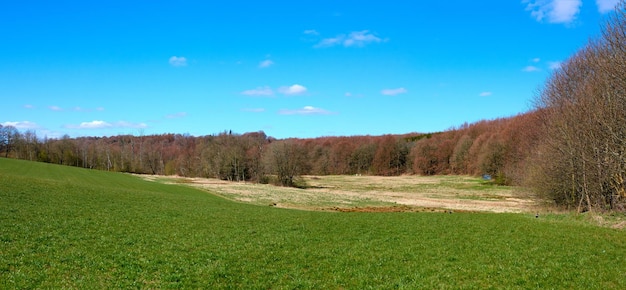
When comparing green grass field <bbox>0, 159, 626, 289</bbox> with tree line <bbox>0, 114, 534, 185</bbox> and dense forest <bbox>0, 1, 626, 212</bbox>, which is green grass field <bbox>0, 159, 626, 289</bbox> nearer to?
dense forest <bbox>0, 1, 626, 212</bbox>

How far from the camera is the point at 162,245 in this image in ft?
60.2

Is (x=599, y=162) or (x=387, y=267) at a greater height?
(x=599, y=162)

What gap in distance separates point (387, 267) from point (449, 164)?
141m

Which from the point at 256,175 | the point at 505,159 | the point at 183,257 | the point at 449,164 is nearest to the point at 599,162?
the point at 183,257

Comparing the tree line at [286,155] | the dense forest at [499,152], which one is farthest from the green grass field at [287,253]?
the tree line at [286,155]

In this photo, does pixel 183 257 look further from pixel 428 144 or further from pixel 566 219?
pixel 428 144

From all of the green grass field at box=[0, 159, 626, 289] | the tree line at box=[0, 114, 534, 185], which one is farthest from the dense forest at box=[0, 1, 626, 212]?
the green grass field at box=[0, 159, 626, 289]

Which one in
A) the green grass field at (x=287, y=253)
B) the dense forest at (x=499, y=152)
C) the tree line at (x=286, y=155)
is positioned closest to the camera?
the green grass field at (x=287, y=253)

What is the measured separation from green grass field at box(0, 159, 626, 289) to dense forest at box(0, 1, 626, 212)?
8.19 meters

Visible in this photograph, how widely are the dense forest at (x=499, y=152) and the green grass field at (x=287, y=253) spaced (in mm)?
8191

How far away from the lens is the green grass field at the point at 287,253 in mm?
13273

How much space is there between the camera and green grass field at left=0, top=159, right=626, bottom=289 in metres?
13.3

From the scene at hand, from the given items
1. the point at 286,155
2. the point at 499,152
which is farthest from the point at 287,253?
the point at 499,152

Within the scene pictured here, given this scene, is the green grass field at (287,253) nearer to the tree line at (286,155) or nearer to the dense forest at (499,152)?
the dense forest at (499,152)
